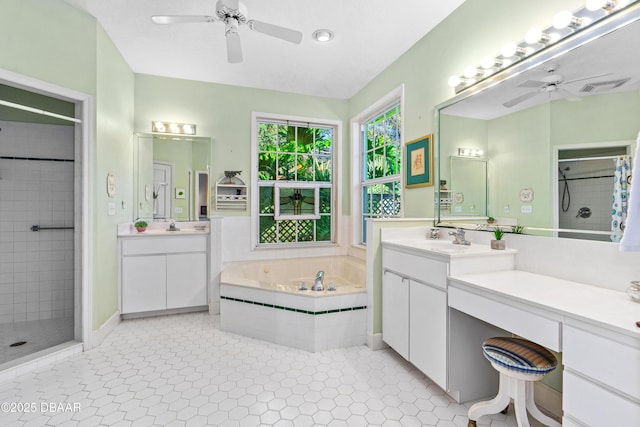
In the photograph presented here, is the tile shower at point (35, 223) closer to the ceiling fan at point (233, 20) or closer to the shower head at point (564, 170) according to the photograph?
the ceiling fan at point (233, 20)

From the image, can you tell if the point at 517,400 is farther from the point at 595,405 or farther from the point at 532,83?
the point at 532,83

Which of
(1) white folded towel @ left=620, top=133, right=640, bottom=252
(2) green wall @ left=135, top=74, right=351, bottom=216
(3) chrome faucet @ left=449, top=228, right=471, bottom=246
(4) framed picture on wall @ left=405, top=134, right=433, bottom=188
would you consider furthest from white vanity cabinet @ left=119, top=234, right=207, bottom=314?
(1) white folded towel @ left=620, top=133, right=640, bottom=252

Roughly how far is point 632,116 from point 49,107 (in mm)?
4258

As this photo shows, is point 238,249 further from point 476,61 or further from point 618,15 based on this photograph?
point 618,15

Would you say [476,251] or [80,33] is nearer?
[476,251]

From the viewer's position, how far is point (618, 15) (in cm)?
132

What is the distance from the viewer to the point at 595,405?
100cm

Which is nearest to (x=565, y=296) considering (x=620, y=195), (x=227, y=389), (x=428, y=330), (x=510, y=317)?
(x=510, y=317)

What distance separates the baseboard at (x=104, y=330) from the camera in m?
2.46

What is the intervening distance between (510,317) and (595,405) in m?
0.38

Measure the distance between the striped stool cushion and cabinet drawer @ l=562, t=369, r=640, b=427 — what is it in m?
0.21

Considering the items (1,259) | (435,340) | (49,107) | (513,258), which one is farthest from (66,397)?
(513,258)

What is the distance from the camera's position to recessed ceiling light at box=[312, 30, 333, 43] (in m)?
2.56

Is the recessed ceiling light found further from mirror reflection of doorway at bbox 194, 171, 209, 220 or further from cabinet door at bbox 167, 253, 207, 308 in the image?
cabinet door at bbox 167, 253, 207, 308
